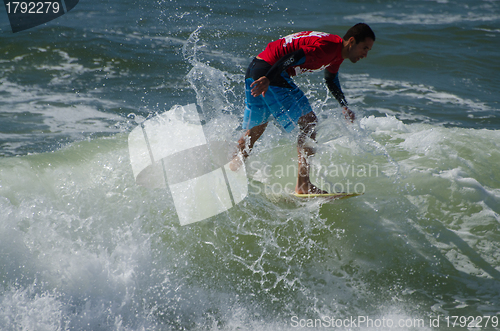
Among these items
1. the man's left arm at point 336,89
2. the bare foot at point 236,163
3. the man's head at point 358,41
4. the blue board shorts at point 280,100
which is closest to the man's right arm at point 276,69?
the blue board shorts at point 280,100

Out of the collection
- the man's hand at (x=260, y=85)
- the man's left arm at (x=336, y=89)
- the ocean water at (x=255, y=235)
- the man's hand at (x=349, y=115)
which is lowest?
the ocean water at (x=255, y=235)

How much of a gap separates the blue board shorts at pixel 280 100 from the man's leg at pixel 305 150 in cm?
6

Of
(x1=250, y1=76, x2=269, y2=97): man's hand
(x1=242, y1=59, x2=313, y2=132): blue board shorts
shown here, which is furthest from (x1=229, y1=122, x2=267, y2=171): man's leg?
(x1=250, y1=76, x2=269, y2=97): man's hand

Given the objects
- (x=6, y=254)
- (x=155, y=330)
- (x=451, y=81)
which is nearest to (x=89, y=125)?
(x=6, y=254)

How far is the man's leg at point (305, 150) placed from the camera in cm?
333

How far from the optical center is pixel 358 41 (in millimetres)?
3109

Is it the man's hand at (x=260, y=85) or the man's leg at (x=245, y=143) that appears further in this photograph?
the man's leg at (x=245, y=143)

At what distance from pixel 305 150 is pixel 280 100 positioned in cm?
51

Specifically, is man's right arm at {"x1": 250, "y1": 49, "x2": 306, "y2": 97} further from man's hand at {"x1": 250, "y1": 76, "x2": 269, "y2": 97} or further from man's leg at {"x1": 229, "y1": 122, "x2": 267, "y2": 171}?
man's leg at {"x1": 229, "y1": 122, "x2": 267, "y2": 171}

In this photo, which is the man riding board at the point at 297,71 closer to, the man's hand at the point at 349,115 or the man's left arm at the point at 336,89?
the man's left arm at the point at 336,89

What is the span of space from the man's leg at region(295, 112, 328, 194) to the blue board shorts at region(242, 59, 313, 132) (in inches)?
2.5

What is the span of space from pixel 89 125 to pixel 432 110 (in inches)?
222

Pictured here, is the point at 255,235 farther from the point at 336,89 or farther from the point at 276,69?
the point at 336,89

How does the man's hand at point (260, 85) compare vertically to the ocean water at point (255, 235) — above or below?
above
